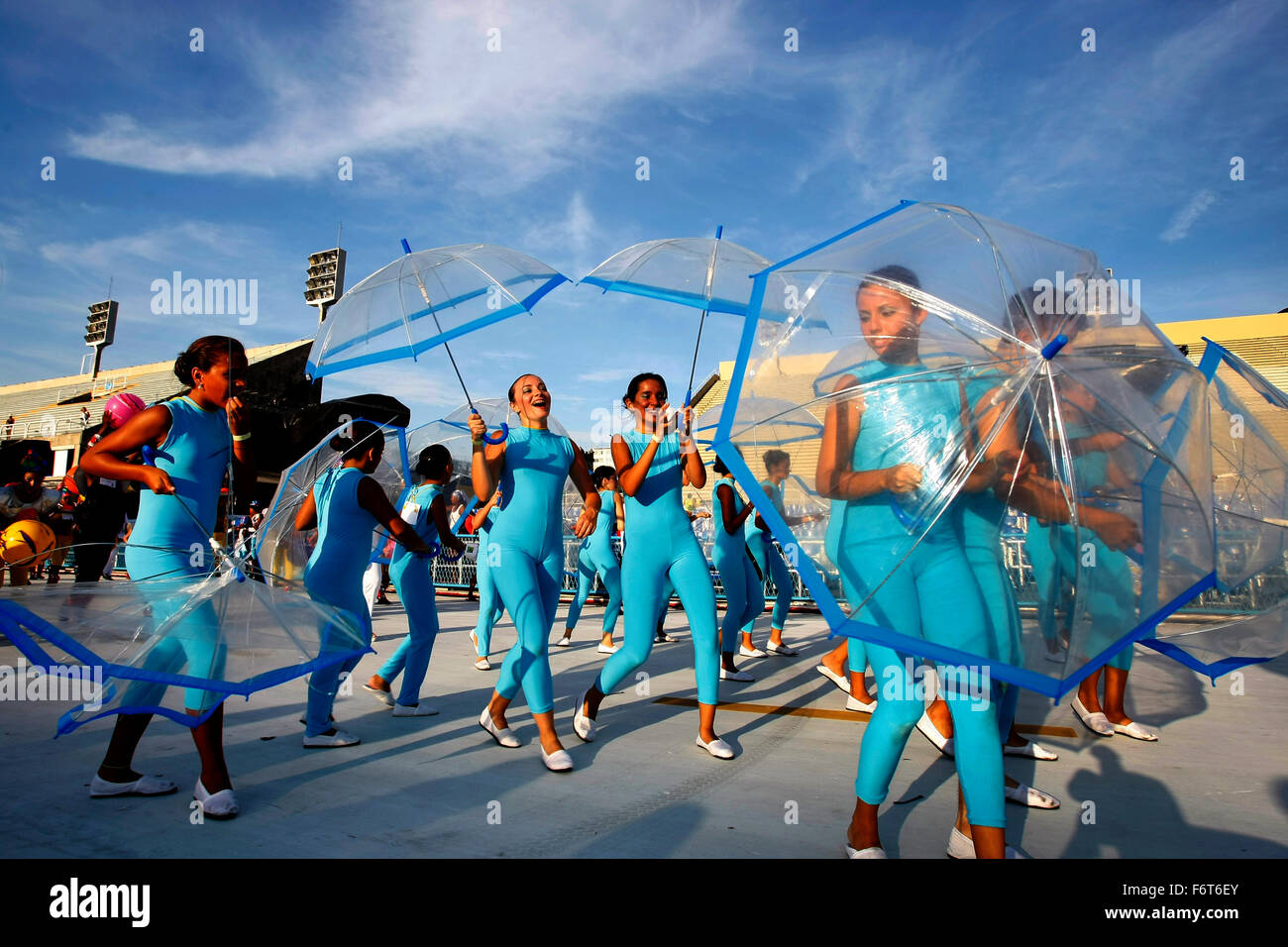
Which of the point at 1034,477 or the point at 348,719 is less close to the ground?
the point at 1034,477

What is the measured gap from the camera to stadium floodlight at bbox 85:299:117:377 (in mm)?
59406

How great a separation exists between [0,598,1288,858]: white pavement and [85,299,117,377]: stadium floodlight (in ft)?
221

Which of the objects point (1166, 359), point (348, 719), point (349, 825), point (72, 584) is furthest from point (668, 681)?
point (1166, 359)

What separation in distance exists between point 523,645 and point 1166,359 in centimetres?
296

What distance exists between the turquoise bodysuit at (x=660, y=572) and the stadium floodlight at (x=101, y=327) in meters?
69.1

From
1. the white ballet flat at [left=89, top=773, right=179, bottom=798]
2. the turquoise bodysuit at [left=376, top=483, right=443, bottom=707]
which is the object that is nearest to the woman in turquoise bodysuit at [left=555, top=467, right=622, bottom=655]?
the turquoise bodysuit at [left=376, top=483, right=443, bottom=707]

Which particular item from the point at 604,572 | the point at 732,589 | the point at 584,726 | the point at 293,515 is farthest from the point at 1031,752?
the point at 604,572

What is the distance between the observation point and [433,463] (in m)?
5.55

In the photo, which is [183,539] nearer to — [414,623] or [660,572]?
[414,623]

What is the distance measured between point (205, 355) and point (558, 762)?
235cm

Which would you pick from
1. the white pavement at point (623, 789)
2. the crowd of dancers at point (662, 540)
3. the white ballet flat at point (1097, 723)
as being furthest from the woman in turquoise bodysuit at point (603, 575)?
the white ballet flat at point (1097, 723)

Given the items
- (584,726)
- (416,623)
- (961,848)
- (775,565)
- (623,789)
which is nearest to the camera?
(961,848)

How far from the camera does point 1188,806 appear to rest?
312 cm
